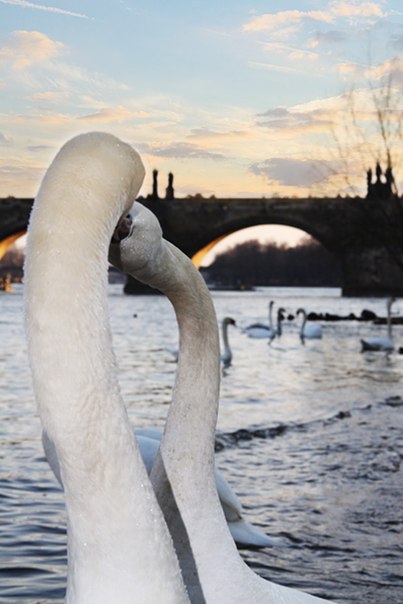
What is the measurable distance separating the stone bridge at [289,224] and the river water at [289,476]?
42.1 m

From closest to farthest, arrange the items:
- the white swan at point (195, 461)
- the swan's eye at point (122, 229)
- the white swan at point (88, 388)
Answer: the white swan at point (88, 388) < the swan's eye at point (122, 229) < the white swan at point (195, 461)

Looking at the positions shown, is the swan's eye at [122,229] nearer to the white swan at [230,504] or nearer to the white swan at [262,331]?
the white swan at [230,504]

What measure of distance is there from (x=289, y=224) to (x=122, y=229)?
5488 cm

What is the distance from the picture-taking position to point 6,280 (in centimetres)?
8231

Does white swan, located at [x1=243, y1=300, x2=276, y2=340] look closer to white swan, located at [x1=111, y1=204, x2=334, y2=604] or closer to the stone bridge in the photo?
white swan, located at [x1=111, y1=204, x2=334, y2=604]

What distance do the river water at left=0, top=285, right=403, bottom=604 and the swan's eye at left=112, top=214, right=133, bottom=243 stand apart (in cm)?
254

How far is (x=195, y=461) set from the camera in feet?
6.80

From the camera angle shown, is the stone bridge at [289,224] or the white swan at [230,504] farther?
the stone bridge at [289,224]

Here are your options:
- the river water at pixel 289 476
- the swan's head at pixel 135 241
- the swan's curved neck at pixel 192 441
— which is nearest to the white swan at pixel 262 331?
the river water at pixel 289 476

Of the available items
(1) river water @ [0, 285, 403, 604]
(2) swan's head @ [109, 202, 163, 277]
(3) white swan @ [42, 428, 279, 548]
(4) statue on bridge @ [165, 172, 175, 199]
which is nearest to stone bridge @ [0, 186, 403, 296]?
(4) statue on bridge @ [165, 172, 175, 199]

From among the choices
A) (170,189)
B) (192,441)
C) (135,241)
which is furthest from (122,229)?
(170,189)

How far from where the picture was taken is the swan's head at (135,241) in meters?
1.66

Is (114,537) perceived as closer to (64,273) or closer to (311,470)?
(64,273)

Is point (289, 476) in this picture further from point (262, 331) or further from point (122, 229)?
point (262, 331)
